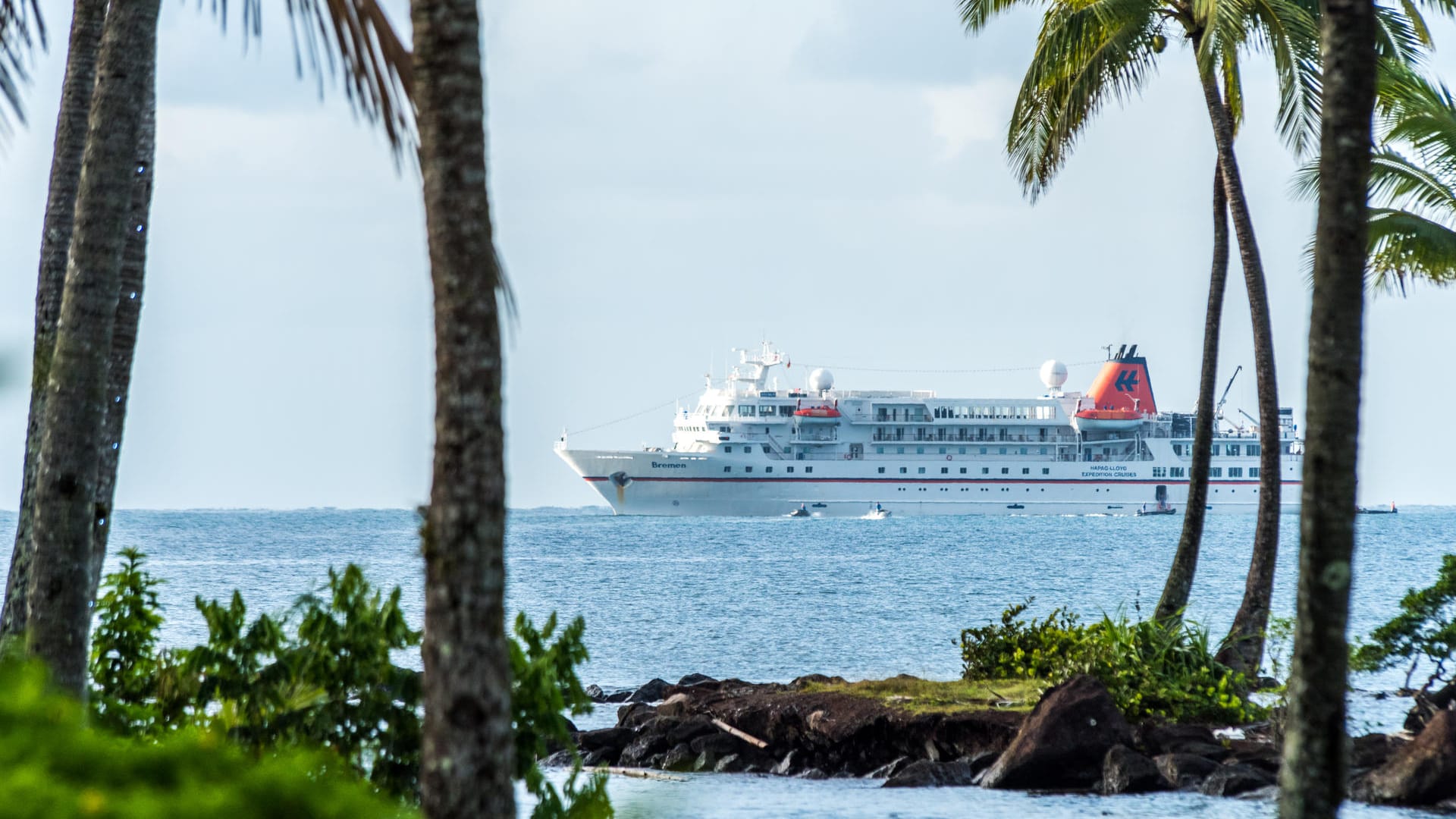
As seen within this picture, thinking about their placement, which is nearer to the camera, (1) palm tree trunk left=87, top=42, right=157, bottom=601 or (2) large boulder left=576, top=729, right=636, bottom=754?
(1) palm tree trunk left=87, top=42, right=157, bottom=601

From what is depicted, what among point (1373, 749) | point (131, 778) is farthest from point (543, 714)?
point (1373, 749)

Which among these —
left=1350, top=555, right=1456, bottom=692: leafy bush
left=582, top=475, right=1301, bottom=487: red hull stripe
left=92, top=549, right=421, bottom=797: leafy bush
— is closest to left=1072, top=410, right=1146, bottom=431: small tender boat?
left=582, top=475, right=1301, bottom=487: red hull stripe

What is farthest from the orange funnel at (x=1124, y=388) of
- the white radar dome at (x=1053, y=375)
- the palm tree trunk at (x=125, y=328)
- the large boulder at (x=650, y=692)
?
the palm tree trunk at (x=125, y=328)

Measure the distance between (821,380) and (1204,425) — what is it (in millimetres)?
54093

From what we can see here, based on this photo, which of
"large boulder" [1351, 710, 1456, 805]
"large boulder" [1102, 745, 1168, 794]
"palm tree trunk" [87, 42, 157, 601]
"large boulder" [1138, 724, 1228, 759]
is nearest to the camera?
"palm tree trunk" [87, 42, 157, 601]

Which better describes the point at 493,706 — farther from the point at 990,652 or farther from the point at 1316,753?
the point at 990,652

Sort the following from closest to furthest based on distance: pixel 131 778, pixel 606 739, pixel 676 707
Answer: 1. pixel 131 778
2. pixel 606 739
3. pixel 676 707

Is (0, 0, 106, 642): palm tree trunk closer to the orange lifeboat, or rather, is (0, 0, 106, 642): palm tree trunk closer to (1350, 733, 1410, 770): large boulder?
(1350, 733, 1410, 770): large boulder

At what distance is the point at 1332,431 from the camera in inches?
123

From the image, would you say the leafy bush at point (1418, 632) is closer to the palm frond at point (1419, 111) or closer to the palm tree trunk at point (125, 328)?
the palm frond at point (1419, 111)

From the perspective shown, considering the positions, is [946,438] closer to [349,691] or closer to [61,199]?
[61,199]

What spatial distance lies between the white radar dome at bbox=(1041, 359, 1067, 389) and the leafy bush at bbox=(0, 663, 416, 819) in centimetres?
6537

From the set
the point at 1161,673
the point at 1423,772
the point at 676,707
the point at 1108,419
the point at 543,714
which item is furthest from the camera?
the point at 1108,419

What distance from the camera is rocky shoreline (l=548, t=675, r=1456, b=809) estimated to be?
7180 mm
